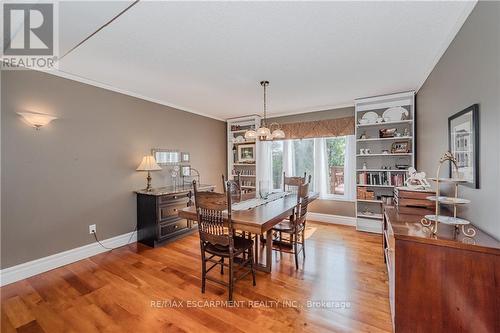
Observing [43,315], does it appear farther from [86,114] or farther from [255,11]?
[255,11]

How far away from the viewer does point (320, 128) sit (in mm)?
4664

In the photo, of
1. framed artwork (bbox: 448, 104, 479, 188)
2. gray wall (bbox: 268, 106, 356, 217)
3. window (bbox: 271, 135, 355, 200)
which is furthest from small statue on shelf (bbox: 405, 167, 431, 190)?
gray wall (bbox: 268, 106, 356, 217)

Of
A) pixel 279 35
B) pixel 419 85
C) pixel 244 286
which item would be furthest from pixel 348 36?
pixel 244 286

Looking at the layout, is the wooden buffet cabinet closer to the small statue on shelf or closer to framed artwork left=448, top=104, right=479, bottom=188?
framed artwork left=448, top=104, right=479, bottom=188

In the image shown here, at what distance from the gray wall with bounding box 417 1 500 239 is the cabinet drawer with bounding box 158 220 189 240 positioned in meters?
3.60

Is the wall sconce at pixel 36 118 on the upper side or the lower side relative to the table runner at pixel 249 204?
upper

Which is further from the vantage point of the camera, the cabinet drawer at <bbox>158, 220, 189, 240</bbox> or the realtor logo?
the cabinet drawer at <bbox>158, 220, 189, 240</bbox>

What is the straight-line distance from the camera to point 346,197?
4.57 meters

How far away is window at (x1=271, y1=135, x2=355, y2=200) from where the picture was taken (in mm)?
4539

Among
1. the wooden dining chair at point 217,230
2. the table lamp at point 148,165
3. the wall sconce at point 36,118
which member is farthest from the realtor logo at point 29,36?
the wooden dining chair at point 217,230

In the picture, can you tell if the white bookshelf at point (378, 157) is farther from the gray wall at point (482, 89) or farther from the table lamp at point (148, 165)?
the table lamp at point (148, 165)

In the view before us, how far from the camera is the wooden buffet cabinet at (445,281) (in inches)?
48.2

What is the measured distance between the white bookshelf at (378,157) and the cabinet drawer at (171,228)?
3265mm

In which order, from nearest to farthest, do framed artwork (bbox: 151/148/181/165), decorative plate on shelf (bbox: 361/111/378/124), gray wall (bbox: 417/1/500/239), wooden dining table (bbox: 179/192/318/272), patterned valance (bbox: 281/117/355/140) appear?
gray wall (bbox: 417/1/500/239) < wooden dining table (bbox: 179/192/318/272) < framed artwork (bbox: 151/148/181/165) < decorative plate on shelf (bbox: 361/111/378/124) < patterned valance (bbox: 281/117/355/140)
